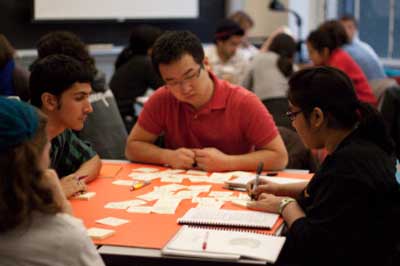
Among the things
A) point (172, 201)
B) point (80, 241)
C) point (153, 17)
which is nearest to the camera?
point (80, 241)

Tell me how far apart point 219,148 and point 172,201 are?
2.49 ft

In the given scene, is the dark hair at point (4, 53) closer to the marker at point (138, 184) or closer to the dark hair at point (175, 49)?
the dark hair at point (175, 49)

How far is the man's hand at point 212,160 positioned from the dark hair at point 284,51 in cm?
246

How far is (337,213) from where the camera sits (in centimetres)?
195

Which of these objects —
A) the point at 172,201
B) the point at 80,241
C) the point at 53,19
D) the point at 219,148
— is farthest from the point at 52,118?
the point at 53,19

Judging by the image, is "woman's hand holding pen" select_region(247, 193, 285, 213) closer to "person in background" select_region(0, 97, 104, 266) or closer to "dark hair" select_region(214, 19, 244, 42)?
"person in background" select_region(0, 97, 104, 266)

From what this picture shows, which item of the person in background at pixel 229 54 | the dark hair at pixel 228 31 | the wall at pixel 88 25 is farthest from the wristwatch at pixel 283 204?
the wall at pixel 88 25

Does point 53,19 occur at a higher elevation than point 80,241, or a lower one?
higher

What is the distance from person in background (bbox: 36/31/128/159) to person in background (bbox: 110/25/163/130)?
5.04 feet

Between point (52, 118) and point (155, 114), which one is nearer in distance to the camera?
point (52, 118)

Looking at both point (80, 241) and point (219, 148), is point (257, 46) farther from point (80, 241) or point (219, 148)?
point (80, 241)

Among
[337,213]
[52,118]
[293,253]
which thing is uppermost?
[52,118]

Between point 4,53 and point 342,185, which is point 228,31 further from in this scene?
point 342,185

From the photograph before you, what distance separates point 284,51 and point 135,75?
128 cm
